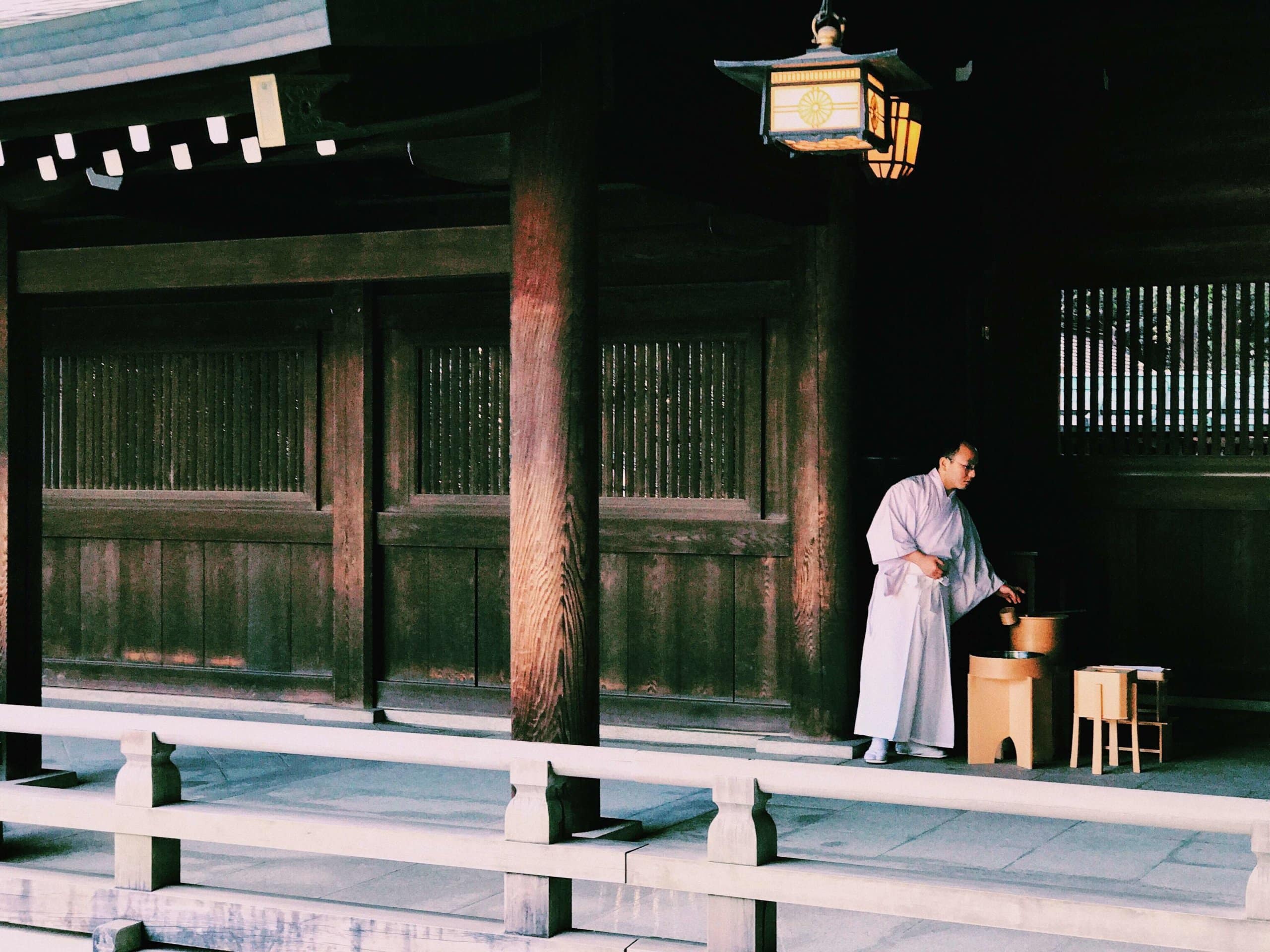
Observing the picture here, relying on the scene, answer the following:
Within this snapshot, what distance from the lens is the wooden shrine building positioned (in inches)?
350

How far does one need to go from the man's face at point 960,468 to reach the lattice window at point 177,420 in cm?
442

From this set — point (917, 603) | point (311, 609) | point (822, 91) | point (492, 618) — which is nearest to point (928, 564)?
point (917, 603)

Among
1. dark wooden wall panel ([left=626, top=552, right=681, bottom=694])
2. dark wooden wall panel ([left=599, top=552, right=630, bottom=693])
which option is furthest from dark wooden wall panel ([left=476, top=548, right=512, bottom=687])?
dark wooden wall panel ([left=626, top=552, right=681, bottom=694])

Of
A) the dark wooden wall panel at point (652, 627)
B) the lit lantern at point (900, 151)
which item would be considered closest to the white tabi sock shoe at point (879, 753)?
the dark wooden wall panel at point (652, 627)

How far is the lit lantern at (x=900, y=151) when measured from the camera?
796 centimetres

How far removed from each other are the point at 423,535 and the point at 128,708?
2.55m

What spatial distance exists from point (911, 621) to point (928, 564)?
0.35 meters

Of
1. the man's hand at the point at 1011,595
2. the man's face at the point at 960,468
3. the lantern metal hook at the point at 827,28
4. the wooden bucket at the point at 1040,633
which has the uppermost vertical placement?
the lantern metal hook at the point at 827,28

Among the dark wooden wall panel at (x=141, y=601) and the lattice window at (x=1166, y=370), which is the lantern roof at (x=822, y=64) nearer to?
the lattice window at (x=1166, y=370)

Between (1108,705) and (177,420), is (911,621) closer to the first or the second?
(1108,705)

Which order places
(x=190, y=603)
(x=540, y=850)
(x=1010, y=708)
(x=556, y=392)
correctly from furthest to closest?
(x=190, y=603), (x=1010, y=708), (x=556, y=392), (x=540, y=850)

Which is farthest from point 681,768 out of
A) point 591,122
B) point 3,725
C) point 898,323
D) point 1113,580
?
point 1113,580

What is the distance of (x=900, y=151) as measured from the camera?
8.09 m

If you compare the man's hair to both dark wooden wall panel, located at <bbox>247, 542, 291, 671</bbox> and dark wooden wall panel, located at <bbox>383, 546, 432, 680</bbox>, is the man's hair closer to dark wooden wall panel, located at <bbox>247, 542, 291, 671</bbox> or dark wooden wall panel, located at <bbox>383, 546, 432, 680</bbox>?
dark wooden wall panel, located at <bbox>383, 546, 432, 680</bbox>
